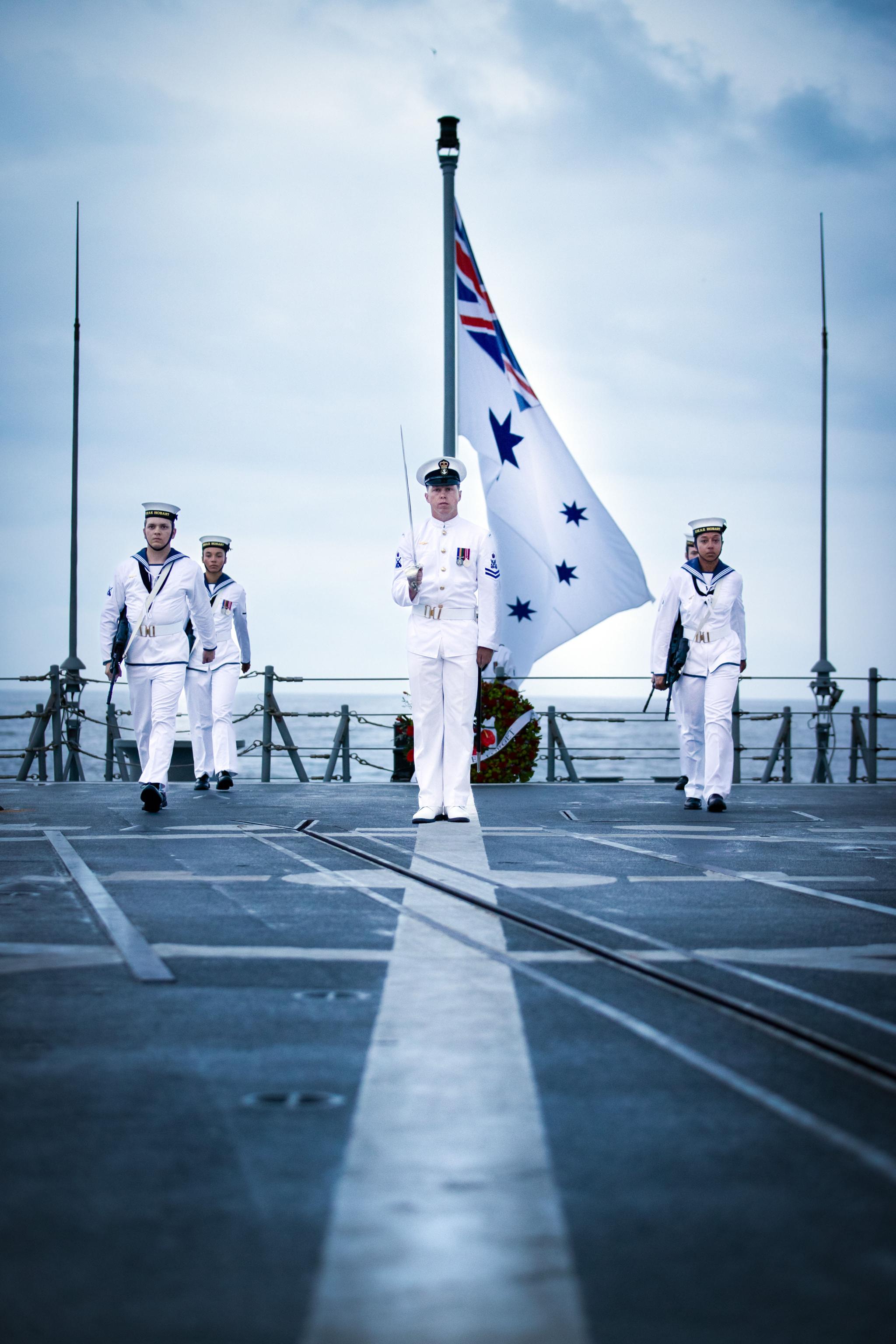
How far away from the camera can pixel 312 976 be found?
13.3 feet

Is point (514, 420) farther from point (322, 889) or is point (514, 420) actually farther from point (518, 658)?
point (322, 889)

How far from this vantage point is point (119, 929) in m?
4.81

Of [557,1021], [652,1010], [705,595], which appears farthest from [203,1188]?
[705,595]

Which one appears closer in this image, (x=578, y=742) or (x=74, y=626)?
(x=74, y=626)

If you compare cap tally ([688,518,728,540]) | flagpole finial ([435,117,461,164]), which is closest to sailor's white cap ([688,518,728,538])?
cap tally ([688,518,728,540])

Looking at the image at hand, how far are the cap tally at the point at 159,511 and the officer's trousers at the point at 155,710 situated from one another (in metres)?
1.11

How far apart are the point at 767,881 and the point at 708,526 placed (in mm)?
5587

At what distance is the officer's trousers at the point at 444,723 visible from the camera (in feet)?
30.8

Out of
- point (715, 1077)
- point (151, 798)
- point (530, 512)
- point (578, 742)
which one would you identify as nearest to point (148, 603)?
point (151, 798)

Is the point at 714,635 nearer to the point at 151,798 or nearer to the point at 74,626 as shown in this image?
the point at 151,798

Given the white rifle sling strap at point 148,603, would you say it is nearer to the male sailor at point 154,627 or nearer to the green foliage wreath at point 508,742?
the male sailor at point 154,627

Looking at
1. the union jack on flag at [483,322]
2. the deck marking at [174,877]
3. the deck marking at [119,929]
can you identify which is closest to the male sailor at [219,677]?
the union jack on flag at [483,322]

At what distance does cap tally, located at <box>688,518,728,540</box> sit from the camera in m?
11.7

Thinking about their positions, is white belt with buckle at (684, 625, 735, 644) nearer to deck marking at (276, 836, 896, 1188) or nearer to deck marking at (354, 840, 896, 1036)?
deck marking at (354, 840, 896, 1036)
